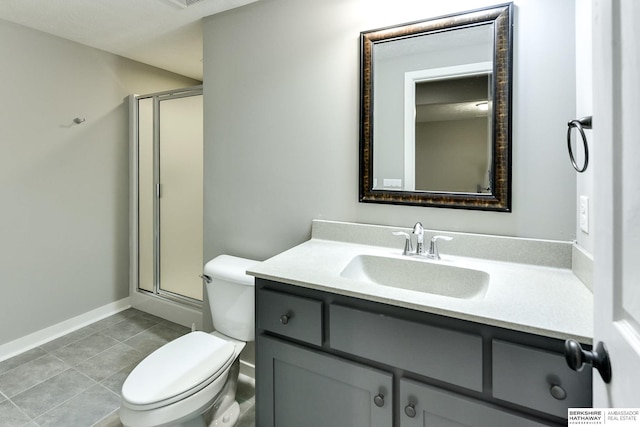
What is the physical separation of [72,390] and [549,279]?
97.7 inches

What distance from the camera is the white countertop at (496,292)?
2.79 feet

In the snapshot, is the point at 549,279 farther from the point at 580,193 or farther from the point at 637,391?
the point at 637,391

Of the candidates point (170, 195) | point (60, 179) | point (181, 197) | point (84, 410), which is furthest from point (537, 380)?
point (60, 179)

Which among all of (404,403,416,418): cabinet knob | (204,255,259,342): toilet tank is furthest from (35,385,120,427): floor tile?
(404,403,416,418): cabinet knob

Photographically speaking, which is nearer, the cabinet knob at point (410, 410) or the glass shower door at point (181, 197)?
the cabinet knob at point (410, 410)

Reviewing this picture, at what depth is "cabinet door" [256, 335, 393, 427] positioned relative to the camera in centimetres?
106

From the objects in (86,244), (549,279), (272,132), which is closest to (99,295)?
(86,244)

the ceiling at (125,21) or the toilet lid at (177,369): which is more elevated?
the ceiling at (125,21)

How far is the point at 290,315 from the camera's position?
1.20 meters

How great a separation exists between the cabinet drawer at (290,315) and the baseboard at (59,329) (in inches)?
85.6

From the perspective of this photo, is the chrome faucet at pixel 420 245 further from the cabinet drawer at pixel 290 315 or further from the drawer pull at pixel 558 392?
the drawer pull at pixel 558 392

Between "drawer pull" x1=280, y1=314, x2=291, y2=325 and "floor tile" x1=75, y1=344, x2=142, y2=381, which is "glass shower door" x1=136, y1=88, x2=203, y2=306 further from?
"drawer pull" x1=280, y1=314, x2=291, y2=325

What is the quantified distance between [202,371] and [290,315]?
507 mm

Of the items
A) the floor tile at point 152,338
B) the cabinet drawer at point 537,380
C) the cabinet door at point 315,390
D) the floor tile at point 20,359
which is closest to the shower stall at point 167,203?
the floor tile at point 152,338
